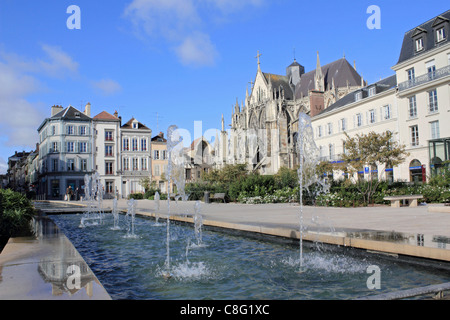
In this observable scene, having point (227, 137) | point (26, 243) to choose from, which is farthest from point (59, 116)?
point (26, 243)

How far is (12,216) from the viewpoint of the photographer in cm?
765

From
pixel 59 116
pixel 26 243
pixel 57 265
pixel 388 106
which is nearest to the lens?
pixel 57 265

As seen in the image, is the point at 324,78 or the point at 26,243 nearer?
the point at 26,243

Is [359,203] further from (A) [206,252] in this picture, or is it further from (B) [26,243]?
(B) [26,243]

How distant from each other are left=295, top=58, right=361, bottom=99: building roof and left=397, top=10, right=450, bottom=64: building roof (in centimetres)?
1930

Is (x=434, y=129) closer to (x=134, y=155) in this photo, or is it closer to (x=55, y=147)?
(x=134, y=155)

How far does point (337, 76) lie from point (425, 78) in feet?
89.8

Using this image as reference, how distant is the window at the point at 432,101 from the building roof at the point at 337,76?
2313 centimetres

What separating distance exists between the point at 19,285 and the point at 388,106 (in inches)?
1347

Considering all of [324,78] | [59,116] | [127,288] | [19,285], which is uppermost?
[324,78]

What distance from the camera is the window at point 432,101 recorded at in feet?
89.8

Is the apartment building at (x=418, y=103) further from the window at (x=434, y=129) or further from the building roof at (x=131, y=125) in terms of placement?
the building roof at (x=131, y=125)

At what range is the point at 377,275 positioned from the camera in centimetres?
473
